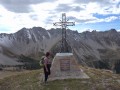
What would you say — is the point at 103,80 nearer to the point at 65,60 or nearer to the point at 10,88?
the point at 65,60

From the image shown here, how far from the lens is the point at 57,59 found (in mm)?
34750

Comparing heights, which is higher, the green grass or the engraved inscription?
the engraved inscription

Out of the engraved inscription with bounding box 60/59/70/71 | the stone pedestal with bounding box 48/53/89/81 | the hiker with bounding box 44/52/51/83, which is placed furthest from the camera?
the engraved inscription with bounding box 60/59/70/71

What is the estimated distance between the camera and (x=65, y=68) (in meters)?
35.0

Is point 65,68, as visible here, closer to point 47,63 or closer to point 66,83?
point 66,83

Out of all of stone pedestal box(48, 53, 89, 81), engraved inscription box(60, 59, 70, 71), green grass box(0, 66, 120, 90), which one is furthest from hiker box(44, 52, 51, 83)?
engraved inscription box(60, 59, 70, 71)

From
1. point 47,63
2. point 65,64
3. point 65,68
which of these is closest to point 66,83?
point 65,68

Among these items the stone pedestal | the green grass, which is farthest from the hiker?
the stone pedestal

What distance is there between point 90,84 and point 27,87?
A: 646 centimetres

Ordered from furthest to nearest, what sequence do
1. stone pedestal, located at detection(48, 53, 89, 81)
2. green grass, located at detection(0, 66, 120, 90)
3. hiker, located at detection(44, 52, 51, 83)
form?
stone pedestal, located at detection(48, 53, 89, 81)
green grass, located at detection(0, 66, 120, 90)
hiker, located at detection(44, 52, 51, 83)

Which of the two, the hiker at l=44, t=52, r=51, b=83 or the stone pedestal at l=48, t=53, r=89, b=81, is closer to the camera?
the hiker at l=44, t=52, r=51, b=83

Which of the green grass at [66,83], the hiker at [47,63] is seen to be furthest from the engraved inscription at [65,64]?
the hiker at [47,63]

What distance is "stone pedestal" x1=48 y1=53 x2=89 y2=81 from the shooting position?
34594 mm

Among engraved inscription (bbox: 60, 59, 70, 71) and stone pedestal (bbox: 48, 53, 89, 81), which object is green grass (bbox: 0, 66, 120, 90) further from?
engraved inscription (bbox: 60, 59, 70, 71)
